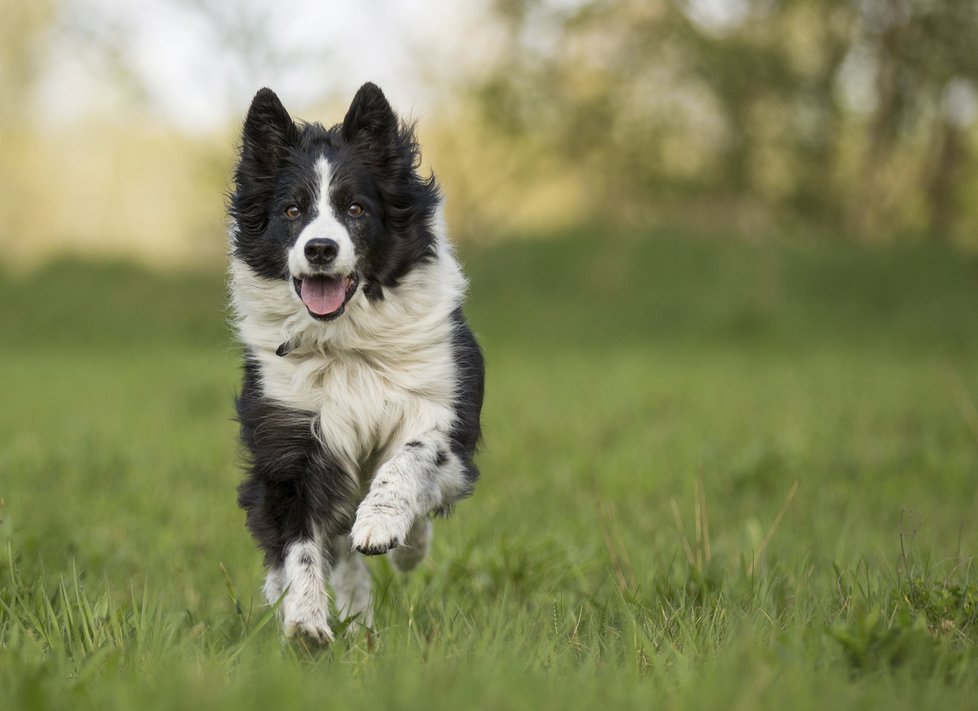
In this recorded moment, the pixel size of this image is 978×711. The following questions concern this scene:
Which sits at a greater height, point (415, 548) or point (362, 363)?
point (362, 363)

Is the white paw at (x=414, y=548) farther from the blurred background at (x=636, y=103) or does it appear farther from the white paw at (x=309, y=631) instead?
the blurred background at (x=636, y=103)

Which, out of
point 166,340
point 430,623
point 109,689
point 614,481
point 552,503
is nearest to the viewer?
point 109,689

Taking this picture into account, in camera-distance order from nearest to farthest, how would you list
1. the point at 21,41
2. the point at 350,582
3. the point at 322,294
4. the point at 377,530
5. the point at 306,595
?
1. the point at 377,530
2. the point at 306,595
3. the point at 322,294
4. the point at 350,582
5. the point at 21,41

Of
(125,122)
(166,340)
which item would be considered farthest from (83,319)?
(125,122)

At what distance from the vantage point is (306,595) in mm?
3471

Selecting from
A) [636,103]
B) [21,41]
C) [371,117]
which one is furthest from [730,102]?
[371,117]

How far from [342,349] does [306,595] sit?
90 cm

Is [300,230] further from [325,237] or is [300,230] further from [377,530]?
[377,530]

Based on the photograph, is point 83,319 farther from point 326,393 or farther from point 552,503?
point 326,393

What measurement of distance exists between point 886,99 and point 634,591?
18.3 metres

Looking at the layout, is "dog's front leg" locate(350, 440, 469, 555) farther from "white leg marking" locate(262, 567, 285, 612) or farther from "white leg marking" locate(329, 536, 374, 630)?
"white leg marking" locate(329, 536, 374, 630)

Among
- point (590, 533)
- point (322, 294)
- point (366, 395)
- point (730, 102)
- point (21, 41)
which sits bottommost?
point (590, 533)

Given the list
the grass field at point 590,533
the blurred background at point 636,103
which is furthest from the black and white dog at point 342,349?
the blurred background at point 636,103

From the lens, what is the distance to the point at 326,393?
12.6ft
